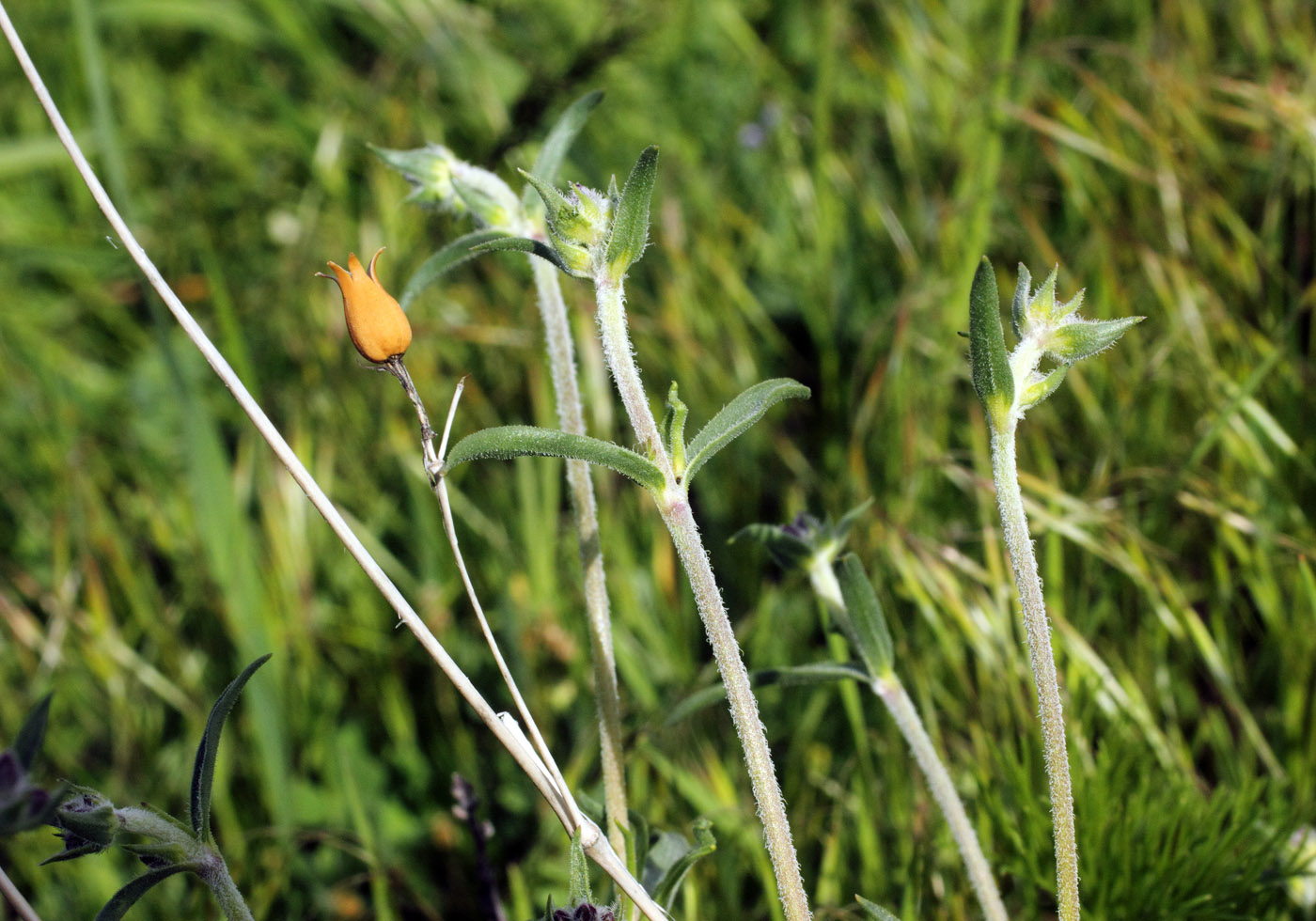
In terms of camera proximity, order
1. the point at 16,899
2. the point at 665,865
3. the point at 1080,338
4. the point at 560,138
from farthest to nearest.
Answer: the point at 560,138 < the point at 665,865 < the point at 1080,338 < the point at 16,899

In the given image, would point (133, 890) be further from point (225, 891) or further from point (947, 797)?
point (947, 797)

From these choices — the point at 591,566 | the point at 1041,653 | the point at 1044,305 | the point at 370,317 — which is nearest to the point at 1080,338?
the point at 1044,305

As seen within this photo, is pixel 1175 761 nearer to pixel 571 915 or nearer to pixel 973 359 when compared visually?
pixel 973 359

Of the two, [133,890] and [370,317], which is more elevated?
[370,317]

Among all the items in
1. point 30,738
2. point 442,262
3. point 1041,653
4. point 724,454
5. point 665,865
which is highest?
point 442,262

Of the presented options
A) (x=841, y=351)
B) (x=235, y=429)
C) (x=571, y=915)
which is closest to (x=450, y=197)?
(x=571, y=915)

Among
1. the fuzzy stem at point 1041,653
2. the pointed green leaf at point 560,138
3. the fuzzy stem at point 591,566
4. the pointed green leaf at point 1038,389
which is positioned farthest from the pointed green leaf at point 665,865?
the pointed green leaf at point 560,138

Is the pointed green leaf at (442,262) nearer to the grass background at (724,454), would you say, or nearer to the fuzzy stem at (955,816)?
the grass background at (724,454)
